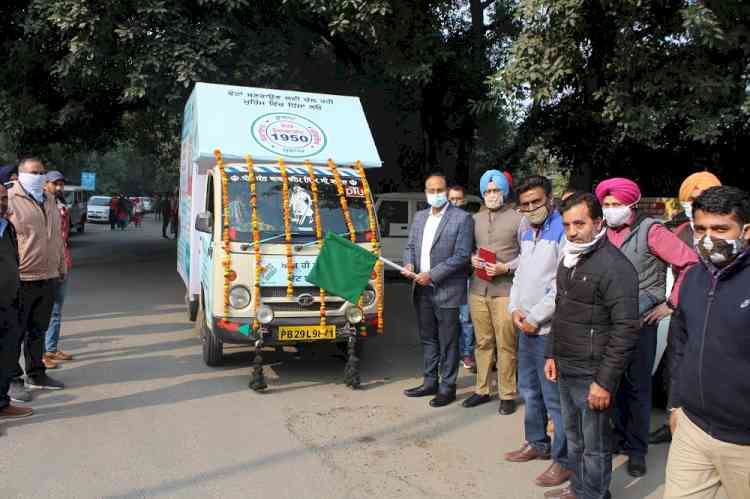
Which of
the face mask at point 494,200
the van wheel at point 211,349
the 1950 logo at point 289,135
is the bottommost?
the van wheel at point 211,349

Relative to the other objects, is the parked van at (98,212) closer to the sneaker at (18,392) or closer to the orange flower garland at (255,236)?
the orange flower garland at (255,236)

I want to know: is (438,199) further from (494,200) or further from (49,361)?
(49,361)

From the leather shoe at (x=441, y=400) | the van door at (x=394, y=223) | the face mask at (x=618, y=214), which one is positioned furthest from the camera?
the van door at (x=394, y=223)

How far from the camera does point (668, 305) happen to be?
15.2 ft

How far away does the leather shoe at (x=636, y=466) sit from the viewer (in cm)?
460

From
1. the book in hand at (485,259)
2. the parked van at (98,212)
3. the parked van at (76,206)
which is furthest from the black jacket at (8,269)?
the parked van at (98,212)

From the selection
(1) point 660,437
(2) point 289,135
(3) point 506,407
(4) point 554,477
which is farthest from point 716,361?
(2) point 289,135

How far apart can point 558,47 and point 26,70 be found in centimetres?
1092

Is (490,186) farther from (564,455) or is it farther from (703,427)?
(703,427)

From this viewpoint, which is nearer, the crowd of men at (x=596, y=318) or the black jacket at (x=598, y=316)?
the crowd of men at (x=596, y=318)

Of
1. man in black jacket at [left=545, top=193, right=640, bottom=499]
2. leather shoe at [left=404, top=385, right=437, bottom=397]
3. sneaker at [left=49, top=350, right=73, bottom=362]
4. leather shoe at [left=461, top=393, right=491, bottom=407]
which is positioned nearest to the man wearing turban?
man in black jacket at [left=545, top=193, right=640, bottom=499]

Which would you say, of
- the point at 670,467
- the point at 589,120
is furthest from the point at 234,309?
the point at 589,120

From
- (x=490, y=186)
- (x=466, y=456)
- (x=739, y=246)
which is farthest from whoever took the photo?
(x=490, y=186)

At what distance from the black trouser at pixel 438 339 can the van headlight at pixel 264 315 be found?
139 centimetres
